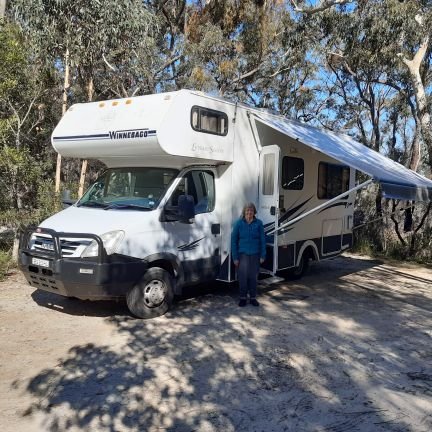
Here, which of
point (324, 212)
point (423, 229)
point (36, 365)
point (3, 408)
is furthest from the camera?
point (423, 229)

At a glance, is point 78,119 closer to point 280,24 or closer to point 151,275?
point 151,275

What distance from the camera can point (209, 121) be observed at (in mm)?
7043

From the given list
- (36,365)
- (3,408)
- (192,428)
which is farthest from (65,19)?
(192,428)

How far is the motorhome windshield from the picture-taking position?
672 cm

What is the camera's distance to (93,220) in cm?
638

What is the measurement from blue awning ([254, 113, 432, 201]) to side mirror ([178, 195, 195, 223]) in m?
2.07

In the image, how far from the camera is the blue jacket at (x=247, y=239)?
7.12 meters

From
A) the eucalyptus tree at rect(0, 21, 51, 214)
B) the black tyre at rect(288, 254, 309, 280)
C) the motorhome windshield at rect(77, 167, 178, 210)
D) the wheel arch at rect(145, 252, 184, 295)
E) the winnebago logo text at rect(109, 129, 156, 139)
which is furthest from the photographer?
the black tyre at rect(288, 254, 309, 280)

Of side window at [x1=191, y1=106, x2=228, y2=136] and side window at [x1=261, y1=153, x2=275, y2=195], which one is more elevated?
side window at [x1=191, y1=106, x2=228, y2=136]

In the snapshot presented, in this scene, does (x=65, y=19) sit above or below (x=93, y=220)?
above

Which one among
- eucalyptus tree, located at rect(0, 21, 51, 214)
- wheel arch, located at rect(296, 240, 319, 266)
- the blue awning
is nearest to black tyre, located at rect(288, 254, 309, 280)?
wheel arch, located at rect(296, 240, 319, 266)

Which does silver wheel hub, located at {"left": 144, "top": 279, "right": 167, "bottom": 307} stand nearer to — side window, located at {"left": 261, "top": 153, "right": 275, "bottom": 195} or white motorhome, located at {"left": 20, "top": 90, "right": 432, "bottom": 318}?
white motorhome, located at {"left": 20, "top": 90, "right": 432, "bottom": 318}

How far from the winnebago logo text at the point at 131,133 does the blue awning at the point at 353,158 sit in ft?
7.25

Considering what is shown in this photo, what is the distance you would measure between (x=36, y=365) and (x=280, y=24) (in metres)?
15.6
